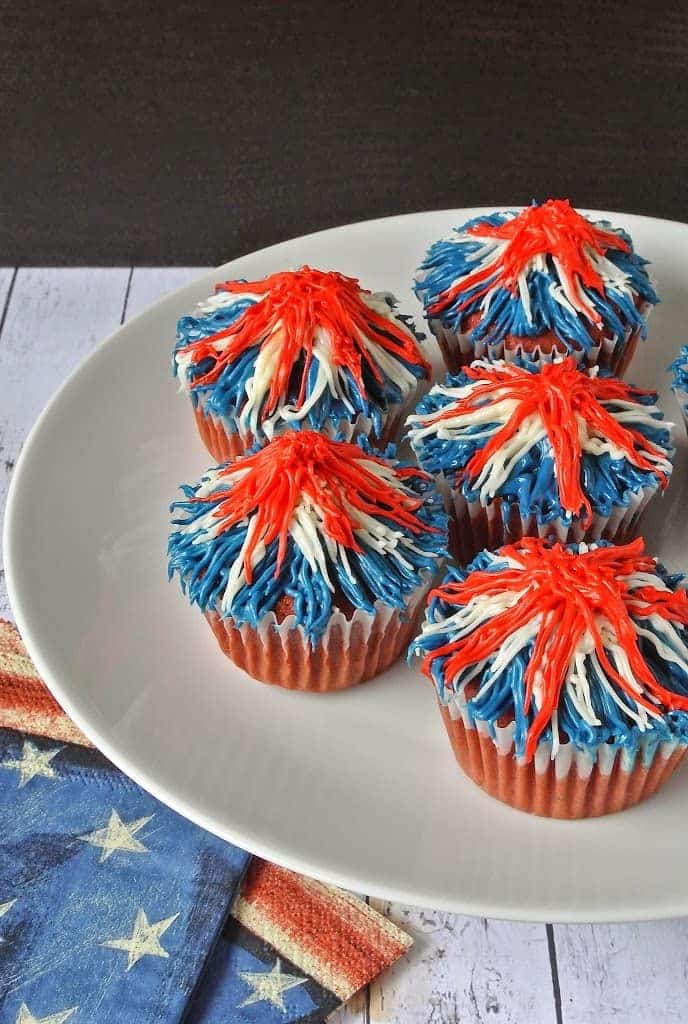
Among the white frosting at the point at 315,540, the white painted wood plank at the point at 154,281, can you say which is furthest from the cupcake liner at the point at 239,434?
the white painted wood plank at the point at 154,281

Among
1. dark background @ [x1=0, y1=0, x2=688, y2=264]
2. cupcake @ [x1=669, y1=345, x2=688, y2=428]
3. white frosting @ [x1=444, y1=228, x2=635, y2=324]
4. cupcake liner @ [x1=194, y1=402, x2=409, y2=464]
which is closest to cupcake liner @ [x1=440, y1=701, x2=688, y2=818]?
cupcake liner @ [x1=194, y1=402, x2=409, y2=464]

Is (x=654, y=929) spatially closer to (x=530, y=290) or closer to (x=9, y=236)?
(x=530, y=290)

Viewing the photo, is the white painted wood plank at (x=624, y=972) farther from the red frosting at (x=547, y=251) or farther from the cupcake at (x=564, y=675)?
the red frosting at (x=547, y=251)

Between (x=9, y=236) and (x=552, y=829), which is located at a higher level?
(x=9, y=236)

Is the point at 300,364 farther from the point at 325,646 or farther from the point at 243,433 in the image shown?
the point at 325,646

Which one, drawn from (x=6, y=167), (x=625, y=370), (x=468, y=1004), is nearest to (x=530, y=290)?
(x=625, y=370)

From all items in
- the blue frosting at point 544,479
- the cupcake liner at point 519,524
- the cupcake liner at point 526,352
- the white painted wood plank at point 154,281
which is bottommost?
the cupcake liner at point 519,524
